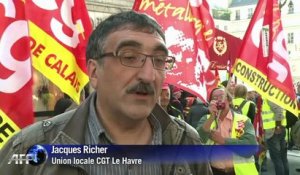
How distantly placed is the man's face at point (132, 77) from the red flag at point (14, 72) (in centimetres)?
148

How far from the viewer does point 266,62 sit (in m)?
6.05

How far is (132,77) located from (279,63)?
4.69 m

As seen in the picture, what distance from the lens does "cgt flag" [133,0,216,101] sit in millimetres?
5184

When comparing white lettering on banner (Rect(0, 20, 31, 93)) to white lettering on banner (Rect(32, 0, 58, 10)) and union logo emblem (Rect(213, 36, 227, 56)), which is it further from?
union logo emblem (Rect(213, 36, 227, 56))

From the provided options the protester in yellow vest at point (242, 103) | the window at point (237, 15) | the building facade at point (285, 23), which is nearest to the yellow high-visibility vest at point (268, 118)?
the protester in yellow vest at point (242, 103)

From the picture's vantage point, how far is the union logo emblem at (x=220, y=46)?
14.8 m

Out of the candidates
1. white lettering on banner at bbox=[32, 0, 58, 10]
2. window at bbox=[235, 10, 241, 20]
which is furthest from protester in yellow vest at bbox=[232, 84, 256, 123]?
window at bbox=[235, 10, 241, 20]

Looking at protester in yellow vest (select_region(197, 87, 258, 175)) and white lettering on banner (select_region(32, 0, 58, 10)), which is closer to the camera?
white lettering on banner (select_region(32, 0, 58, 10))

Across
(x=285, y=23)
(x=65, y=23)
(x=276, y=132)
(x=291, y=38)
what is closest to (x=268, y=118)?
(x=276, y=132)

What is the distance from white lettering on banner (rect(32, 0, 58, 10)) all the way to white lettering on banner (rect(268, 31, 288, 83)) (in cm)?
287

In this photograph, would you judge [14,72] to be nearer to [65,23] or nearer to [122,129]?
[65,23]

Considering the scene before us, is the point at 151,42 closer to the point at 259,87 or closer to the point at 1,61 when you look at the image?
the point at 1,61

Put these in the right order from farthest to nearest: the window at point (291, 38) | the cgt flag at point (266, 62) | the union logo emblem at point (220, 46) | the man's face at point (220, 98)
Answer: the window at point (291, 38) < the union logo emblem at point (220, 46) < the cgt flag at point (266, 62) < the man's face at point (220, 98)

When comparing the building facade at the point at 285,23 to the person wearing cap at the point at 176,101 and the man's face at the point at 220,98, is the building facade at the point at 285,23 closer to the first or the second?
the person wearing cap at the point at 176,101
